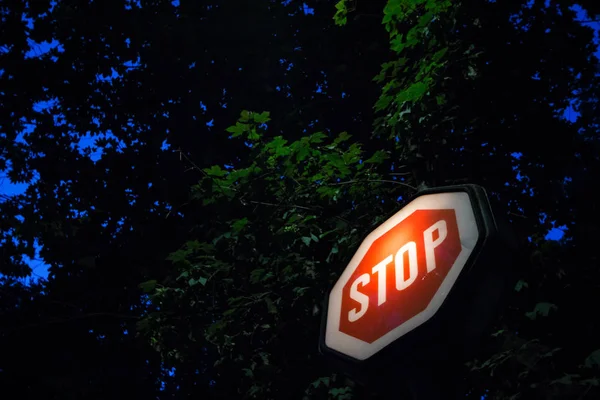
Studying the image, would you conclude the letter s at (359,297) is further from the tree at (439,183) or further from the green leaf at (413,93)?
the green leaf at (413,93)

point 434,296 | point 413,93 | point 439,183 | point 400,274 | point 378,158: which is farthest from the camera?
point 378,158

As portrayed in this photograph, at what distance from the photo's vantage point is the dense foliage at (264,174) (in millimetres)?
5090

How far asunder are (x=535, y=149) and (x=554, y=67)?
1.09 meters

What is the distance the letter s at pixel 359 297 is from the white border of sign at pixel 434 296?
82mm

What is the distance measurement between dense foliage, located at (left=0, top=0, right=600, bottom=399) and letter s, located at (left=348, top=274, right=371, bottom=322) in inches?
12.7

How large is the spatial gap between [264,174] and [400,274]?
3.09 meters

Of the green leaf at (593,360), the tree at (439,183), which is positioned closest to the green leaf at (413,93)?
the tree at (439,183)

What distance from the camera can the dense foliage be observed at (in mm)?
5090

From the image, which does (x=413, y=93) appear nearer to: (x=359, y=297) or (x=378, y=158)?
(x=378, y=158)

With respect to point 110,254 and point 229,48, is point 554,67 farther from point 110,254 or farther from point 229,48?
point 110,254

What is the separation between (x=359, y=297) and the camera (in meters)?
2.19

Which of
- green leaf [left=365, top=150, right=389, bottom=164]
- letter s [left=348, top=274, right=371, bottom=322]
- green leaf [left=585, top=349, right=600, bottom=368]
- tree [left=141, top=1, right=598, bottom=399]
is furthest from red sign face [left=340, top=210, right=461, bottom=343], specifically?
green leaf [left=585, top=349, right=600, bottom=368]

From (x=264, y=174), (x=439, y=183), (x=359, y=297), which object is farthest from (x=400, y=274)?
(x=264, y=174)

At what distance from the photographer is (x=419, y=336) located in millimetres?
1735
